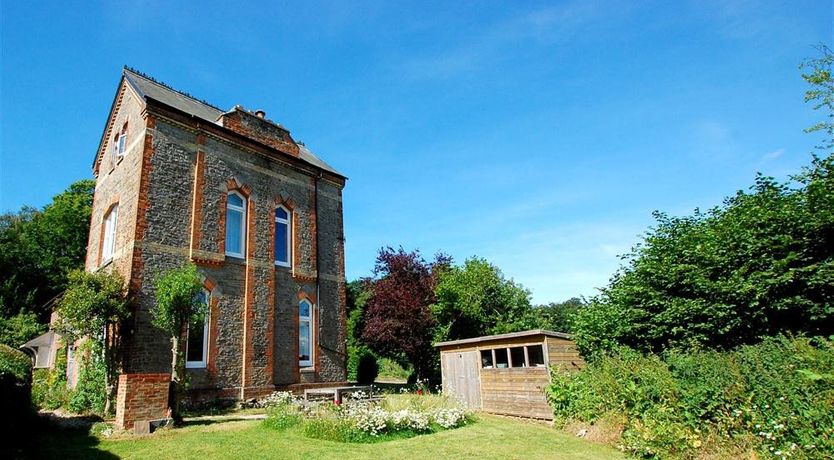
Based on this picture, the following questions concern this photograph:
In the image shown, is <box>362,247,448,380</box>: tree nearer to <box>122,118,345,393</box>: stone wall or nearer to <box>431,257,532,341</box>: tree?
<box>431,257,532,341</box>: tree

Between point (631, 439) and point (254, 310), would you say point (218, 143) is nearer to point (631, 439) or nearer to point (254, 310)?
point (254, 310)

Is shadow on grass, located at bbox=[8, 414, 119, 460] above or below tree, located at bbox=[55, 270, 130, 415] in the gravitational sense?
below

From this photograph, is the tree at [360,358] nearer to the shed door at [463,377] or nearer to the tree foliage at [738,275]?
the shed door at [463,377]

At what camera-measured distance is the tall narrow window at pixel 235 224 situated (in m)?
16.2

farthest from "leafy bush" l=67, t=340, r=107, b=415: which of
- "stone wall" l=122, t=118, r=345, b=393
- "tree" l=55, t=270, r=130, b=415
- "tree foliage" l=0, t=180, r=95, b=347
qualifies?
"tree foliage" l=0, t=180, r=95, b=347

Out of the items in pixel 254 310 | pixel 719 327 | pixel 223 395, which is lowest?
pixel 223 395

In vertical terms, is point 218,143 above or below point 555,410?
above

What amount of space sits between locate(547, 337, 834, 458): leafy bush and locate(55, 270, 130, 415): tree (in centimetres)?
1330

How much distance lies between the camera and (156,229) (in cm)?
1399

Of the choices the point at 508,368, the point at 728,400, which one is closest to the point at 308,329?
the point at 508,368

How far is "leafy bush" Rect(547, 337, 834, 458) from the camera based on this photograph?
704 cm

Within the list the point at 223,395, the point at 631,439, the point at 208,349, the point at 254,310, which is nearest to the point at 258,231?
the point at 254,310

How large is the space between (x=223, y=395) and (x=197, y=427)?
12.2 feet

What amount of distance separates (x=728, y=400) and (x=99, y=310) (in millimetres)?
14925
